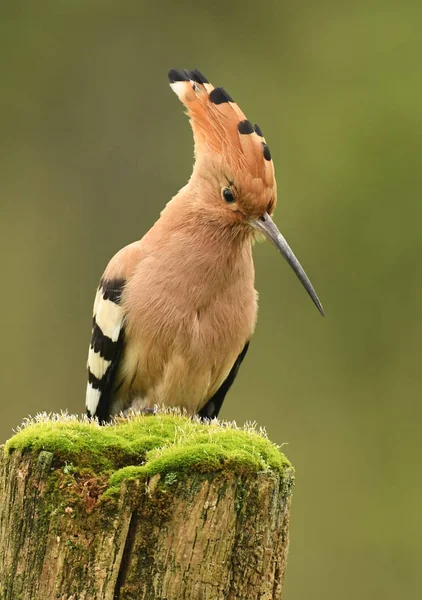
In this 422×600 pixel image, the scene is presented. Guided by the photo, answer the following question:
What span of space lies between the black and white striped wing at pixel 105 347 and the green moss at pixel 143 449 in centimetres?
72

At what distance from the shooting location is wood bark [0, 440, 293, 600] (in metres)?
1.83

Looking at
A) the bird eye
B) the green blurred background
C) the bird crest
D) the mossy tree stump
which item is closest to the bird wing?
the bird eye

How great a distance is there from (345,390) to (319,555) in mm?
941

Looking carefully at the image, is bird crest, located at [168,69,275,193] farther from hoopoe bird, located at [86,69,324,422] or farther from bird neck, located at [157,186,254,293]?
bird neck, located at [157,186,254,293]

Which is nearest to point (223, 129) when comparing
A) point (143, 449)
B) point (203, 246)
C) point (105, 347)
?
point (203, 246)

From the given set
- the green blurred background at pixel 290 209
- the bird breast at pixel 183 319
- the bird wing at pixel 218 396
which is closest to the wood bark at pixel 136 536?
the bird breast at pixel 183 319

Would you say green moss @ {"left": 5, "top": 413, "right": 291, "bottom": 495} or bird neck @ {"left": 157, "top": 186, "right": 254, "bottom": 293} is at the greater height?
bird neck @ {"left": 157, "top": 186, "right": 254, "bottom": 293}

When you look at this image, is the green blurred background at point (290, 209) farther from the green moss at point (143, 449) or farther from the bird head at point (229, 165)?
the green moss at point (143, 449)

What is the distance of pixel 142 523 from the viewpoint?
1851 mm

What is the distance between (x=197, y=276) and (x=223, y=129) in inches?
15.4

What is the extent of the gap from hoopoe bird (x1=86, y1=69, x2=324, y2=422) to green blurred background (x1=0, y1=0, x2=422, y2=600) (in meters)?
2.49

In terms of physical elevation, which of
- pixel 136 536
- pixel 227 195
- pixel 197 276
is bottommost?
pixel 136 536

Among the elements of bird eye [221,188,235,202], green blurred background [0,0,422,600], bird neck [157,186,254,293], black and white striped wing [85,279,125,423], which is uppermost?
green blurred background [0,0,422,600]

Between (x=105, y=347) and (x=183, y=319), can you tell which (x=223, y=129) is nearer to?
(x=183, y=319)
